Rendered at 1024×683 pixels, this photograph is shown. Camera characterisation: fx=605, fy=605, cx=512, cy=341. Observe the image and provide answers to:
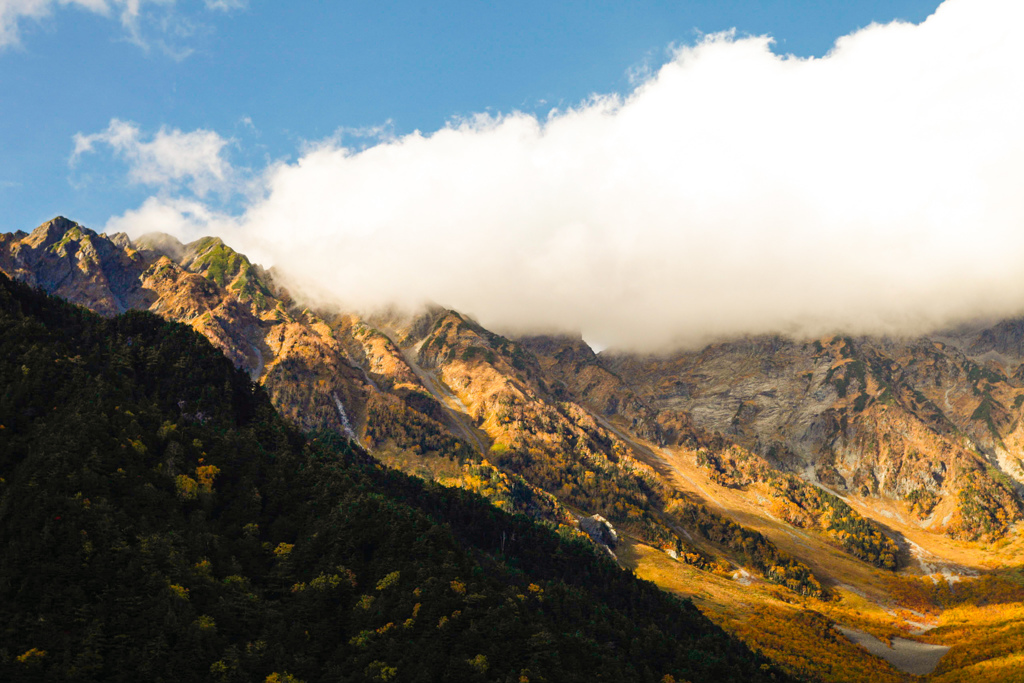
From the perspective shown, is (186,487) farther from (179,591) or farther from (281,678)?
(281,678)

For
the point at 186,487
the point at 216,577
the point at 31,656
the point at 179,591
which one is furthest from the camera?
the point at 186,487

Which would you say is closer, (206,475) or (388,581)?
(388,581)

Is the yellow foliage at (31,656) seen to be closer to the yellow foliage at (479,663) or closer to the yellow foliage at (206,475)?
the yellow foliage at (206,475)

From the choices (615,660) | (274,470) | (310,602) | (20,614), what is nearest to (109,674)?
(20,614)

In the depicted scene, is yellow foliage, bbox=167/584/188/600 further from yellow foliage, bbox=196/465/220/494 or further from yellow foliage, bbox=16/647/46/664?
yellow foliage, bbox=196/465/220/494

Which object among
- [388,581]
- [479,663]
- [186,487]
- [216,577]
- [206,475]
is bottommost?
[479,663]

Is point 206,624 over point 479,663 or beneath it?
over

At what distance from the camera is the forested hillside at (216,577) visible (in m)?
123

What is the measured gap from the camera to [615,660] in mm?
158625

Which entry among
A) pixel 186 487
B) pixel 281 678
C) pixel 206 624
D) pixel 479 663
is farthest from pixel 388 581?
pixel 186 487

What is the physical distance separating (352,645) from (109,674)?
158 feet

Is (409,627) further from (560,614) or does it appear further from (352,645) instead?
(560,614)

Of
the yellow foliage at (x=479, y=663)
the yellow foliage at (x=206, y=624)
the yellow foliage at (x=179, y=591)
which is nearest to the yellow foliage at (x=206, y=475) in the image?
the yellow foliage at (x=179, y=591)

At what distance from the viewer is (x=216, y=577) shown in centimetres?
14912
